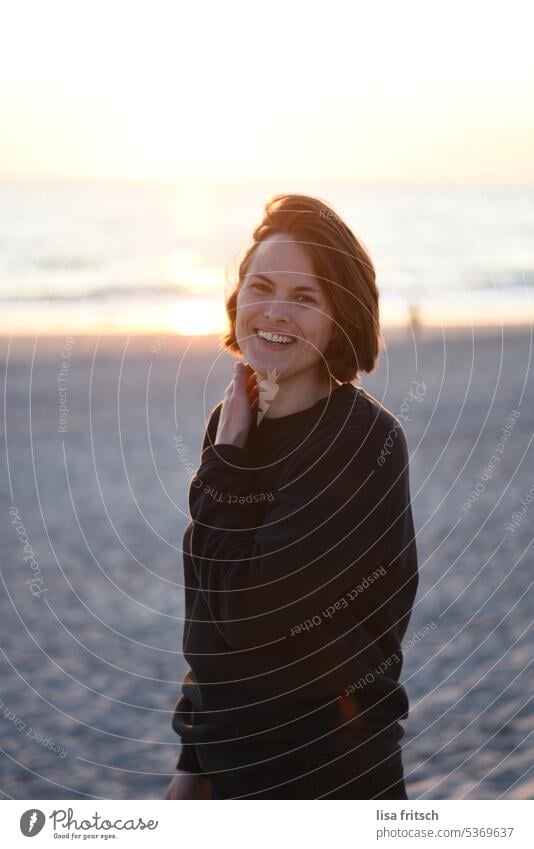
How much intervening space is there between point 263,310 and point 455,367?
17.4 meters

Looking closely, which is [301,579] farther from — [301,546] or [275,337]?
[275,337]

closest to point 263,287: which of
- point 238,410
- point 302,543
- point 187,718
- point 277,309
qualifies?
point 277,309

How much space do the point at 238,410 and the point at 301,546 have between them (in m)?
0.49

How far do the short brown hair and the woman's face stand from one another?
2 cm

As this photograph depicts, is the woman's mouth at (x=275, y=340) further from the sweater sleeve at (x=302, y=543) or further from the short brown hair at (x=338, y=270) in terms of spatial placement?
the sweater sleeve at (x=302, y=543)

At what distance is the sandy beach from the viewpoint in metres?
5.83

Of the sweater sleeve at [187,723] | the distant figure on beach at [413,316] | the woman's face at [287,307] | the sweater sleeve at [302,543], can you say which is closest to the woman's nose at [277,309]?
the woman's face at [287,307]

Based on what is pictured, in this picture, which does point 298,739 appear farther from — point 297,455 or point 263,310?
point 263,310

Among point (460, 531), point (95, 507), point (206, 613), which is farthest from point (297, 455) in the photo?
point (95, 507)

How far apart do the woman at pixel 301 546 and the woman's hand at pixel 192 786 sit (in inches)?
5.9

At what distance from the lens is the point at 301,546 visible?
8.06 ft

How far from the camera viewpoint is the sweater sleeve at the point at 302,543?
2473 mm

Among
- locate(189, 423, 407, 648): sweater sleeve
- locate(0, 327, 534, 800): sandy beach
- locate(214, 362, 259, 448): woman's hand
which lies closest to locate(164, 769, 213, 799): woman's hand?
locate(189, 423, 407, 648): sweater sleeve

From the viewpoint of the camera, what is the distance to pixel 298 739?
2627 millimetres
